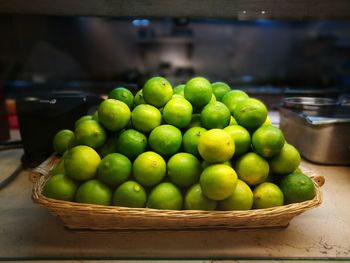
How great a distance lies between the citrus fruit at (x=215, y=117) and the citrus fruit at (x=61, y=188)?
420 millimetres

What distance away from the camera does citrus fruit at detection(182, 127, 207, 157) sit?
886 millimetres

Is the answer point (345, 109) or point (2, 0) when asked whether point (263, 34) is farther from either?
point (2, 0)

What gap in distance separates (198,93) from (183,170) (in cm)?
27

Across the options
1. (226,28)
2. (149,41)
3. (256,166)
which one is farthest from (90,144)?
(226,28)

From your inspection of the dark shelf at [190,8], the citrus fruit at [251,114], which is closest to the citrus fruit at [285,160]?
the citrus fruit at [251,114]

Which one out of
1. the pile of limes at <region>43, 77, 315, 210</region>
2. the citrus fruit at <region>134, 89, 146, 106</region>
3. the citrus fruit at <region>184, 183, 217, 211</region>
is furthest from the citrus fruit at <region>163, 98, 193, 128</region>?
the citrus fruit at <region>184, 183, 217, 211</region>

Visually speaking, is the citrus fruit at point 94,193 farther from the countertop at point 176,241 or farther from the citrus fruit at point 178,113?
the citrus fruit at point 178,113

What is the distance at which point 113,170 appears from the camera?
82 centimetres

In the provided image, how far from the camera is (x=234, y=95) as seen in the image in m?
1.04

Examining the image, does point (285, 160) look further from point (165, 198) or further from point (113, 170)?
point (113, 170)

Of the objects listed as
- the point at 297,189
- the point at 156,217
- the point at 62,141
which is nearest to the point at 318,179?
the point at 297,189

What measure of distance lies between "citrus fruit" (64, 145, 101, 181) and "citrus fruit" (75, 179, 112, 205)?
26 mm

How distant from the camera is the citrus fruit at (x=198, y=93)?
0.97 m

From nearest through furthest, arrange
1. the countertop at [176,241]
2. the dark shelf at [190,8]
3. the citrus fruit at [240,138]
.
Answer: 1. the countertop at [176,241]
2. the citrus fruit at [240,138]
3. the dark shelf at [190,8]
